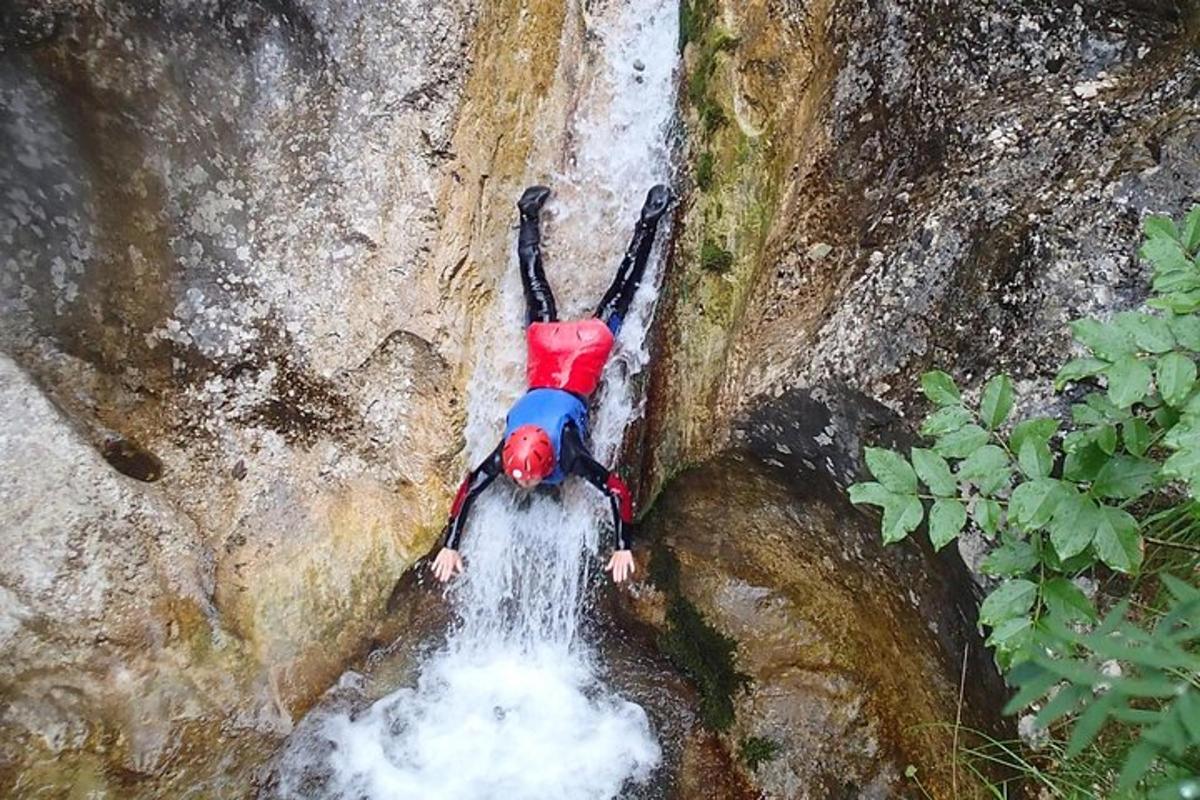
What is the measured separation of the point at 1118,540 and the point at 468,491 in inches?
153

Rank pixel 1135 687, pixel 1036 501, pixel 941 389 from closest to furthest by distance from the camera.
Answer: pixel 1135 687, pixel 1036 501, pixel 941 389

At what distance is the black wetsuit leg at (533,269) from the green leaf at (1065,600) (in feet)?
12.9

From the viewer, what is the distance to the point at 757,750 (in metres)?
5.00

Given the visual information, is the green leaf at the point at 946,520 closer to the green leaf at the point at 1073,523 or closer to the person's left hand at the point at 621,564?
the green leaf at the point at 1073,523

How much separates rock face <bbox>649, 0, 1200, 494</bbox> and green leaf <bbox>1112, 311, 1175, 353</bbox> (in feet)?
4.88

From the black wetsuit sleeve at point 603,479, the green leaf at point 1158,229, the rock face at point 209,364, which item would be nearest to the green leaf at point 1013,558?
the green leaf at point 1158,229

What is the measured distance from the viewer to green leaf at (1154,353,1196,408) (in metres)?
1.79

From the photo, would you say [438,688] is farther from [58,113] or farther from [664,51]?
[664,51]

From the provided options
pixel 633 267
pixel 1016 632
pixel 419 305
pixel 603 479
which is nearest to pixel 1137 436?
pixel 1016 632

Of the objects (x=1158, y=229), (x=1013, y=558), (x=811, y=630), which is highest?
(x=1158, y=229)

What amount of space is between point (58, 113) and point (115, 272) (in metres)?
0.86

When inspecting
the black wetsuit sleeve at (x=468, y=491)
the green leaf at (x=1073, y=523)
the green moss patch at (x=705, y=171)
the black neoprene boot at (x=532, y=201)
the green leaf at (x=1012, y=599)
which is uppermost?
the green moss patch at (x=705, y=171)

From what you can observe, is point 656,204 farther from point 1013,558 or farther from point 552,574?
point 1013,558

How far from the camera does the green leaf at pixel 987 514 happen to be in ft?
6.89
